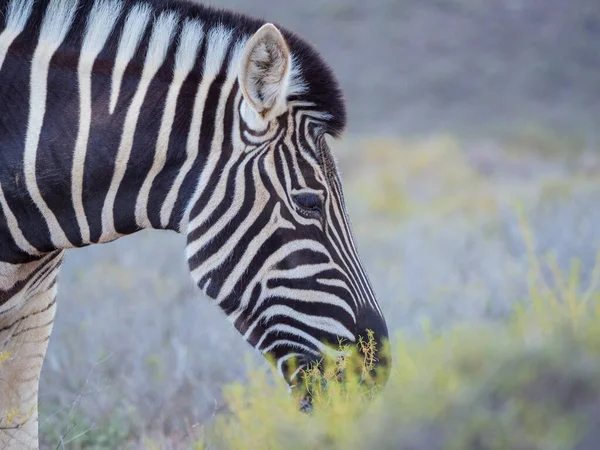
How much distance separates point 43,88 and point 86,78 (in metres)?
0.18

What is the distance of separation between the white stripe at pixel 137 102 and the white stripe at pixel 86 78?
105 mm

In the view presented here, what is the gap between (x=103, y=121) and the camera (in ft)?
11.1

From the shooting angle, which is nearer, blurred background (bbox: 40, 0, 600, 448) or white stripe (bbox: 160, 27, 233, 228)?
white stripe (bbox: 160, 27, 233, 228)

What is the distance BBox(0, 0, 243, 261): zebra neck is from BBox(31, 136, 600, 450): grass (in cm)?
89

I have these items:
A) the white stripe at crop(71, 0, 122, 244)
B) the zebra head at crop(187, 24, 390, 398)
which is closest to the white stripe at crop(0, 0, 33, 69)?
the white stripe at crop(71, 0, 122, 244)

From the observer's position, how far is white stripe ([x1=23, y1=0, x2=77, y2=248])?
336 centimetres

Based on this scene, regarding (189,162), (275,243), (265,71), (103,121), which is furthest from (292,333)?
(103,121)

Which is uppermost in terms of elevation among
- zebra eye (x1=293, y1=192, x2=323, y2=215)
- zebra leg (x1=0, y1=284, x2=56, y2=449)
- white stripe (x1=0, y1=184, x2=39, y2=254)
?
zebra eye (x1=293, y1=192, x2=323, y2=215)

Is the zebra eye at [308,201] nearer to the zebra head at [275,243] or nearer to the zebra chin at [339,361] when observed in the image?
the zebra head at [275,243]

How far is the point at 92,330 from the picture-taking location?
7.48 m

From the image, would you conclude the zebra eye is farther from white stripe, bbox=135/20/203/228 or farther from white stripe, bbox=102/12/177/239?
white stripe, bbox=102/12/177/239

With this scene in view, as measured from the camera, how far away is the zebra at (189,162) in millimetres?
3344

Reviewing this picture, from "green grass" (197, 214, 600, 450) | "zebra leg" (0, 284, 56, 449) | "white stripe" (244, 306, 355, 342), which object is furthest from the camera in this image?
"zebra leg" (0, 284, 56, 449)

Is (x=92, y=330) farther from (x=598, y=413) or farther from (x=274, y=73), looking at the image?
(x=598, y=413)
